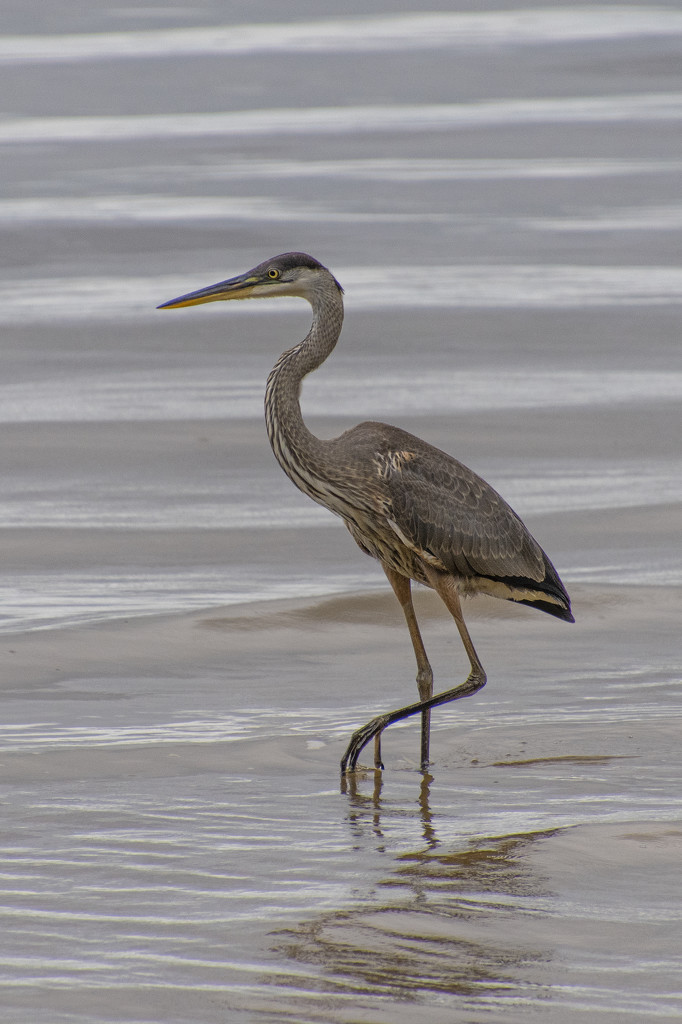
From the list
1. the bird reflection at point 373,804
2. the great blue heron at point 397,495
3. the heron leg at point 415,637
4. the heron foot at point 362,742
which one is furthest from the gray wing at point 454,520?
the bird reflection at point 373,804

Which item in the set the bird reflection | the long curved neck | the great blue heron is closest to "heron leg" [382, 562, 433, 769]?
the great blue heron

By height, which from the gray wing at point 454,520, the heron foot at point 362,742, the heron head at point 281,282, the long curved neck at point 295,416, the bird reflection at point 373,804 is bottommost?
the bird reflection at point 373,804

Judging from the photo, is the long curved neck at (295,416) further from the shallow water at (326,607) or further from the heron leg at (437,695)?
the shallow water at (326,607)

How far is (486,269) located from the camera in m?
16.8

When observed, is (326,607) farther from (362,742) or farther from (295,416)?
(362,742)

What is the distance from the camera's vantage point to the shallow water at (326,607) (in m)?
4.55

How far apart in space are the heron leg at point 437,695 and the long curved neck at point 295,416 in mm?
622

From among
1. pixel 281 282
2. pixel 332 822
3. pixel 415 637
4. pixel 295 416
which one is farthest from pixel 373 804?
pixel 281 282

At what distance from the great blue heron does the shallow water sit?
0.52 meters

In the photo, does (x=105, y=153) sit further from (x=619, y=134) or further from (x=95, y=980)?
(x=95, y=980)

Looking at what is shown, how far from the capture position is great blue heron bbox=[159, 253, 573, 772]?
21.5 ft

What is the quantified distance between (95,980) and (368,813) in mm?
1609

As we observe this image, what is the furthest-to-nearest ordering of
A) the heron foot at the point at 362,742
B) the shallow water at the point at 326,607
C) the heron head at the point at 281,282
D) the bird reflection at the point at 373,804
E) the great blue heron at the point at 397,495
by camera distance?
the heron head at the point at 281,282 < the great blue heron at the point at 397,495 < the heron foot at the point at 362,742 < the bird reflection at the point at 373,804 < the shallow water at the point at 326,607

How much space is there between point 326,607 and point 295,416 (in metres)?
1.96
